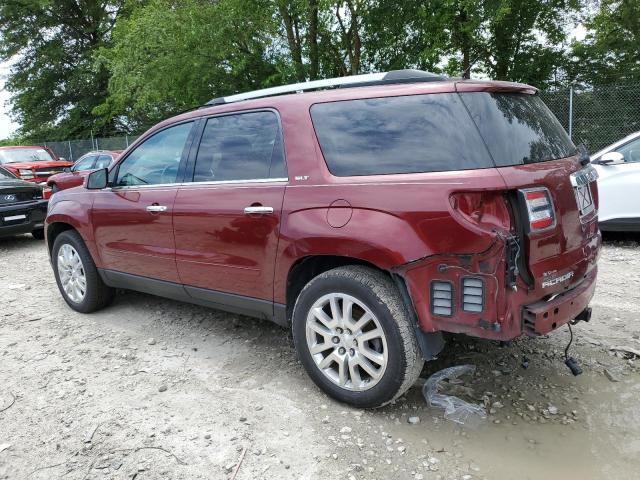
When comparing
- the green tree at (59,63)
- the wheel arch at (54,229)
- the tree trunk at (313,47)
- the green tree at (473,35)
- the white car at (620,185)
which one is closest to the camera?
the wheel arch at (54,229)

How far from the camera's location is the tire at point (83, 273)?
473 centimetres

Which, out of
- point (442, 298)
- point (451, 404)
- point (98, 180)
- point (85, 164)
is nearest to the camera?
point (442, 298)

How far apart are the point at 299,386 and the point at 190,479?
995 millimetres

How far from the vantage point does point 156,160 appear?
13.5ft

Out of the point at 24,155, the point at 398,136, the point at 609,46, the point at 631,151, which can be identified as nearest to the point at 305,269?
the point at 398,136

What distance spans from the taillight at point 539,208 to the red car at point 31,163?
1417 cm

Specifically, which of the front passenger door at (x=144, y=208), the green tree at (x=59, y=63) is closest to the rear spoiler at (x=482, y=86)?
the front passenger door at (x=144, y=208)

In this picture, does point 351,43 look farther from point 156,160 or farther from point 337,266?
point 337,266

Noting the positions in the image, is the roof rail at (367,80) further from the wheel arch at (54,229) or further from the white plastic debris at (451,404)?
the wheel arch at (54,229)

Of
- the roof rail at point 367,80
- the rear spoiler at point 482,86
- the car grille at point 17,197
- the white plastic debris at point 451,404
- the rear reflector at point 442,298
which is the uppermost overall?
the roof rail at point 367,80

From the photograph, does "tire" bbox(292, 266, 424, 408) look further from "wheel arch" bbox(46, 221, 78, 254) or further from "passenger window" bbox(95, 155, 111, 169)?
"passenger window" bbox(95, 155, 111, 169)

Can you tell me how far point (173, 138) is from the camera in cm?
402

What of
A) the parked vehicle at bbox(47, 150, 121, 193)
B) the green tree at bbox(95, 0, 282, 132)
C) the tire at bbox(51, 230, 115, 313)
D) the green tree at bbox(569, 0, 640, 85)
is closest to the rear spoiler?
the tire at bbox(51, 230, 115, 313)

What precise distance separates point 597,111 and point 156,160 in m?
10.1
